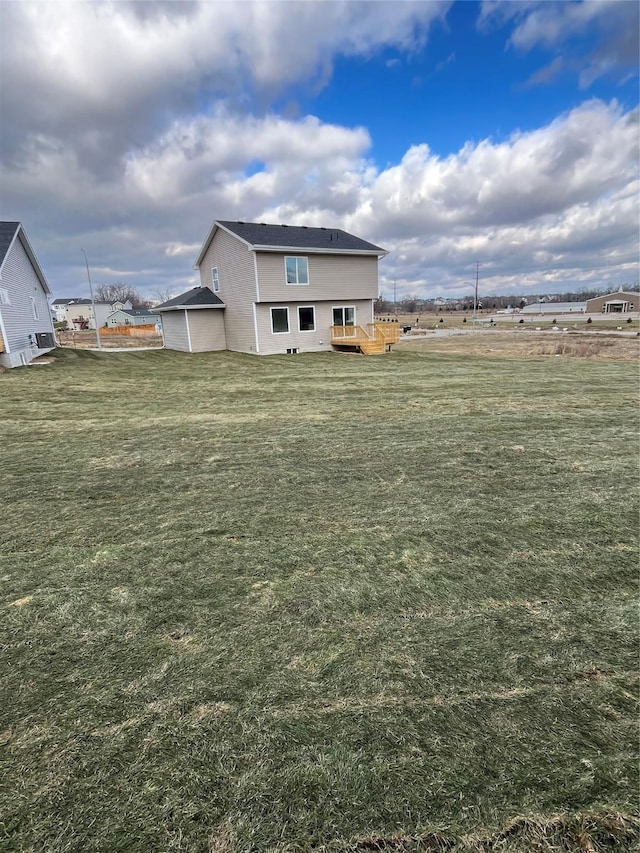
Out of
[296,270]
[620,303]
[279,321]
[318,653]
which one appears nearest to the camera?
[318,653]

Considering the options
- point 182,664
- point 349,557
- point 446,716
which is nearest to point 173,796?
point 182,664

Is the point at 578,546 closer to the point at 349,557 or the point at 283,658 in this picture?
the point at 349,557

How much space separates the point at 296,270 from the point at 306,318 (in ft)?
7.41

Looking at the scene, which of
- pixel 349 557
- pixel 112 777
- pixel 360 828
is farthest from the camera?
pixel 349 557

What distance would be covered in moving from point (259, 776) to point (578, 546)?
117 inches

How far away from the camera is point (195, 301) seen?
20594 mm

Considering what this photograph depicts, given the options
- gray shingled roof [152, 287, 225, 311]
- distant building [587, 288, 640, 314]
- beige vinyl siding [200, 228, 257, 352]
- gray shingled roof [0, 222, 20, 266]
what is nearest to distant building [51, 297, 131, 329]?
gray shingled roof [152, 287, 225, 311]

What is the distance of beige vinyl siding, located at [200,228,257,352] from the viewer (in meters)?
18.9

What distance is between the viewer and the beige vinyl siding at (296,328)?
1923 cm

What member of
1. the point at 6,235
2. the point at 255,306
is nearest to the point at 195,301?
the point at 255,306

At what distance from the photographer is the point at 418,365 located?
51.5 feet

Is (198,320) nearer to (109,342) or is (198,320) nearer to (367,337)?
(367,337)

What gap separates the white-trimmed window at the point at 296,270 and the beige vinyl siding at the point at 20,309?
11.0 m

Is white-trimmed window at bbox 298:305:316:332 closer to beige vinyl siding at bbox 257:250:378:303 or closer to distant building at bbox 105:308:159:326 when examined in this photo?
beige vinyl siding at bbox 257:250:378:303
